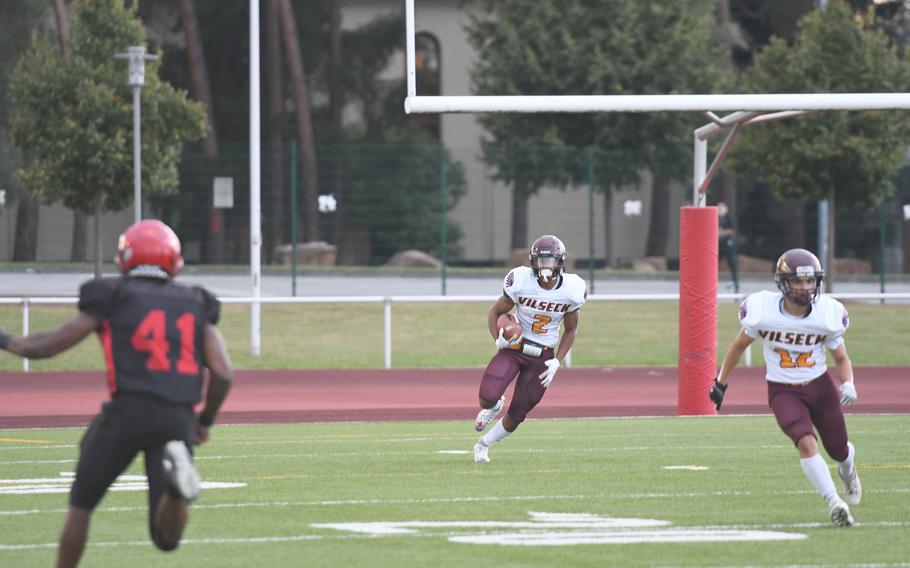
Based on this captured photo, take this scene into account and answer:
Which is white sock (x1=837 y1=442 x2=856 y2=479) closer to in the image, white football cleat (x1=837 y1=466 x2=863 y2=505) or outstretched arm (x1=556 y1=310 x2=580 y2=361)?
white football cleat (x1=837 y1=466 x2=863 y2=505)

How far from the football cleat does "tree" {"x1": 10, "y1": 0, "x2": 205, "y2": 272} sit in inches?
819

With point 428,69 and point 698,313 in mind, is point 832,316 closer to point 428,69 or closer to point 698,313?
point 698,313

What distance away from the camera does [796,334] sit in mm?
9305

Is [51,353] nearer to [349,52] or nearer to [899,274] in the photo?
[899,274]

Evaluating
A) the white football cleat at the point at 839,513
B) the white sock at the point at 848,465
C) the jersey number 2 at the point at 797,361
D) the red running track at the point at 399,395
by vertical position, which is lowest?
the red running track at the point at 399,395

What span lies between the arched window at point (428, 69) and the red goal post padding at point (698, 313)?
99.9ft

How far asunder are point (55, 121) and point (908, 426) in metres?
16.4

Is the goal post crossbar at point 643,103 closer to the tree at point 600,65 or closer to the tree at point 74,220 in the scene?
the tree at point 74,220

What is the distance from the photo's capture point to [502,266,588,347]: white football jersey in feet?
41.5

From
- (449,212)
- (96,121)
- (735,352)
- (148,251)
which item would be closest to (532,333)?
(735,352)

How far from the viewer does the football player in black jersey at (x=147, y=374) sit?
664 centimetres

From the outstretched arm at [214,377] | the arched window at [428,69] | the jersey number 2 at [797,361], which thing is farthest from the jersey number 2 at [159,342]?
the arched window at [428,69]

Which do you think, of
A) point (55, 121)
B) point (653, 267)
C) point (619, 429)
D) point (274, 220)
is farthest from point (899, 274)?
point (619, 429)

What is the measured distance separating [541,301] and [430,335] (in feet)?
45.6
